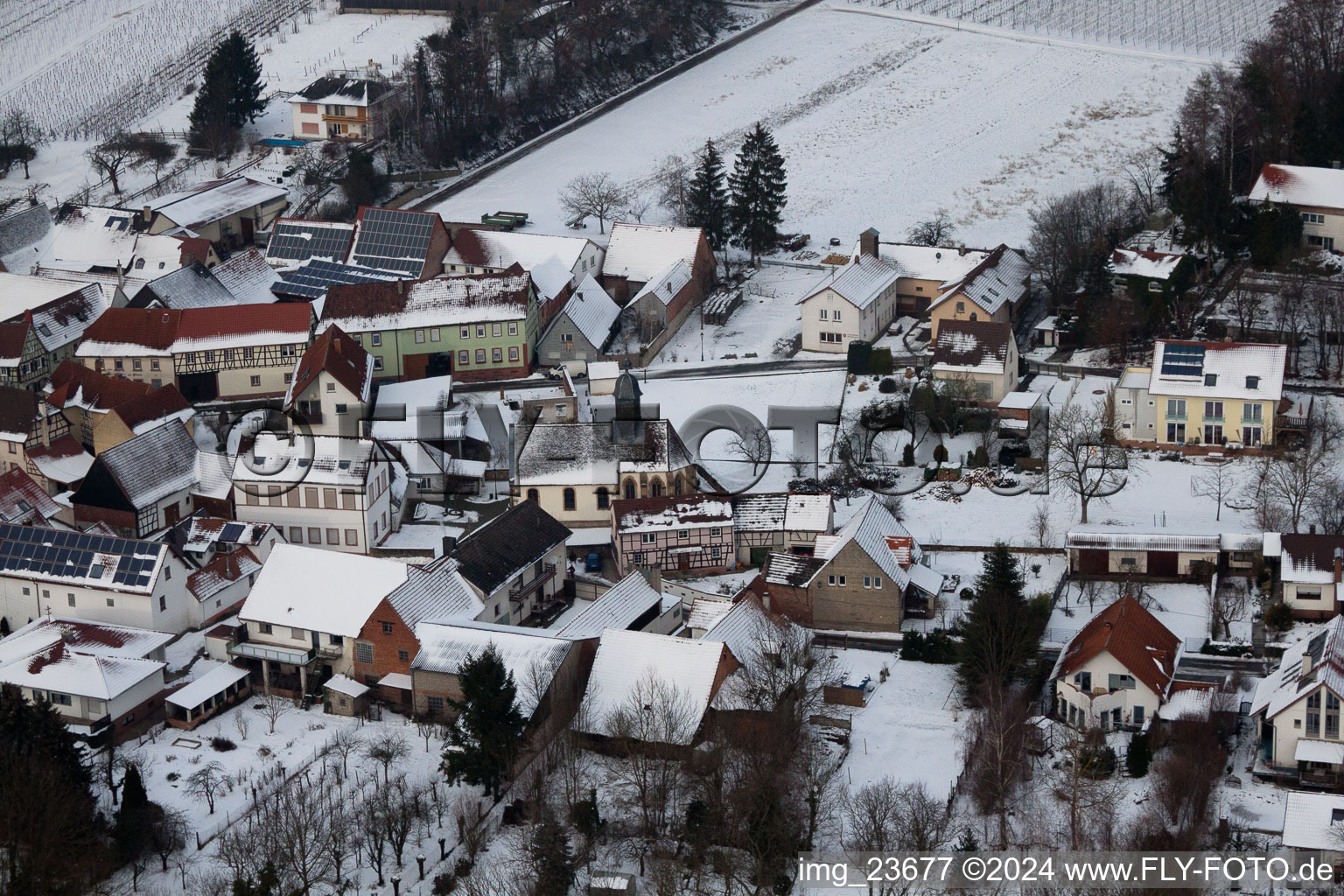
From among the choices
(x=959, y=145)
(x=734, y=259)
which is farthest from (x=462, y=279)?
(x=959, y=145)

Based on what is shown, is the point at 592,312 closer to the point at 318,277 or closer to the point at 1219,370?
the point at 318,277

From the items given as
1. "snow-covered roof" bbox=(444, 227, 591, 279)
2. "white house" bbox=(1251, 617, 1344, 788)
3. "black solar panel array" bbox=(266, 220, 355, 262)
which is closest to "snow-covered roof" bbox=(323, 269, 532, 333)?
"snow-covered roof" bbox=(444, 227, 591, 279)

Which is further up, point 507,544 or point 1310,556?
point 507,544

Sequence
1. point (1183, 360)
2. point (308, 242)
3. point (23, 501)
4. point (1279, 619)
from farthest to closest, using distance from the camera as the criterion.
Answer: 1. point (308, 242)
2. point (1183, 360)
3. point (23, 501)
4. point (1279, 619)

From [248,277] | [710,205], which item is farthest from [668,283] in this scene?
[248,277]

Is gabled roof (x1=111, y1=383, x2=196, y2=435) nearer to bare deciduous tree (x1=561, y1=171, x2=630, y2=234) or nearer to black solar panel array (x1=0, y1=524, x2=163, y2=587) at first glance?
black solar panel array (x1=0, y1=524, x2=163, y2=587)
